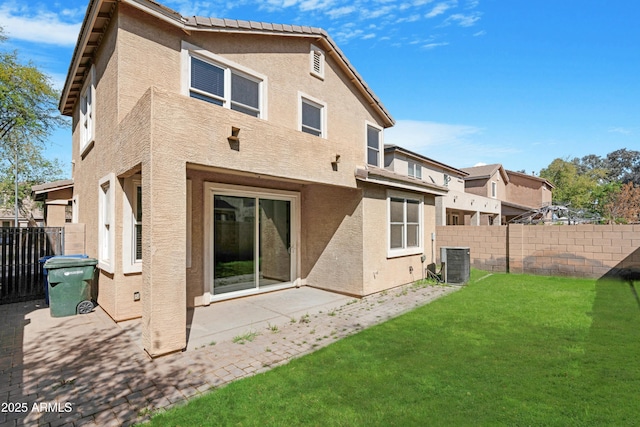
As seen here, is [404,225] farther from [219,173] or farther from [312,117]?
[219,173]

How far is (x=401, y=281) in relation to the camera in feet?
35.0

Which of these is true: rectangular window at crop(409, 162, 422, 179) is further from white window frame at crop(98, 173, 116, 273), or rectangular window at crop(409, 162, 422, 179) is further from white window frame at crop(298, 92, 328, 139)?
white window frame at crop(98, 173, 116, 273)

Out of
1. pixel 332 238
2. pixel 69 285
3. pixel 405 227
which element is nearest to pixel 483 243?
pixel 405 227

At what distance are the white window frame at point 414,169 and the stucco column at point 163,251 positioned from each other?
18.0 meters

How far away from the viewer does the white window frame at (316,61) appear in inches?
425

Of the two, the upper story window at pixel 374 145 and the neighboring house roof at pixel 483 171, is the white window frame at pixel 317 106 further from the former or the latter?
the neighboring house roof at pixel 483 171

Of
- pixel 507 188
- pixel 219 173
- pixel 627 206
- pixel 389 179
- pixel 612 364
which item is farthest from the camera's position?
pixel 507 188

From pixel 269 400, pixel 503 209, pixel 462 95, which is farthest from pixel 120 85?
pixel 503 209

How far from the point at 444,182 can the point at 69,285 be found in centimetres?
2435

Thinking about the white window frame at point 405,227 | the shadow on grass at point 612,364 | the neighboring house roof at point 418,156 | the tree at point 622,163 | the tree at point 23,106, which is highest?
the tree at point 622,163

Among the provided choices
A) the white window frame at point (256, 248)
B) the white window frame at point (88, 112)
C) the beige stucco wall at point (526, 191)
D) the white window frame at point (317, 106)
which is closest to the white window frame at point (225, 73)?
the white window frame at point (317, 106)

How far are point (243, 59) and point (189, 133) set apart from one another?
4619 millimetres

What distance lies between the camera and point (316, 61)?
11.1m

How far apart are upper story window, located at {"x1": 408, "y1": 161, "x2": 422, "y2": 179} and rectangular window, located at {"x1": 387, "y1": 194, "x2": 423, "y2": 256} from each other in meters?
9.93
